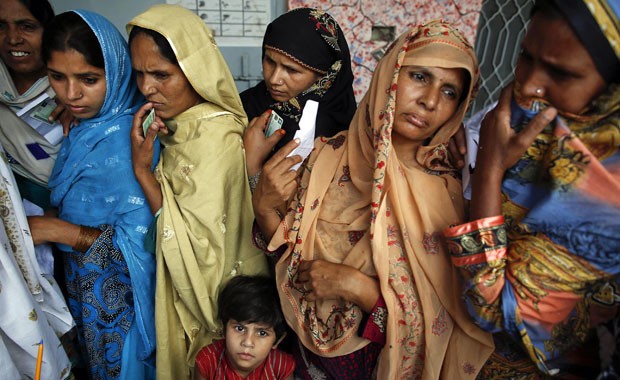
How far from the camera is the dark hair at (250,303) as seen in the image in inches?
56.0

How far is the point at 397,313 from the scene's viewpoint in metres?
1.15

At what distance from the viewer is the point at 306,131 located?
1.53m

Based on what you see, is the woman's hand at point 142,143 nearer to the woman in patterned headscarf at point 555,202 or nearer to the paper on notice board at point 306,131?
the paper on notice board at point 306,131

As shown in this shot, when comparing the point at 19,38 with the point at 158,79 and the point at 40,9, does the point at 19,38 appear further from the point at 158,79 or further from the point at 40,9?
the point at 158,79

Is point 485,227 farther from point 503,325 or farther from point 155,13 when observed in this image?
point 155,13

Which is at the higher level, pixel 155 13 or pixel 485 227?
pixel 155 13

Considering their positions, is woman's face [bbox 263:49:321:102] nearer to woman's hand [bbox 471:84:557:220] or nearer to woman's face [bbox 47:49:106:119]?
woman's face [bbox 47:49:106:119]

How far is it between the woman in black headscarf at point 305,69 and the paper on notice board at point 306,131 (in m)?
0.12

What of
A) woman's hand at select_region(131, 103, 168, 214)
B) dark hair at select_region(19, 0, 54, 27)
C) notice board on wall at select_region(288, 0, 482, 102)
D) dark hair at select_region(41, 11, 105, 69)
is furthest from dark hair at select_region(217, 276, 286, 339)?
notice board on wall at select_region(288, 0, 482, 102)

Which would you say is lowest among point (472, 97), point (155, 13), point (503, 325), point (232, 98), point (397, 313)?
point (397, 313)

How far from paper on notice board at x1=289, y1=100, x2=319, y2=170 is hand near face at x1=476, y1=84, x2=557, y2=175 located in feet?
2.24

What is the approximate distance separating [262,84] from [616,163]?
1.54 m

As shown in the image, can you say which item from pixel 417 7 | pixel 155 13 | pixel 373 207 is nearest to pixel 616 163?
pixel 373 207

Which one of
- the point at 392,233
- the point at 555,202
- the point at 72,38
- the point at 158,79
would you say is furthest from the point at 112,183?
the point at 555,202
